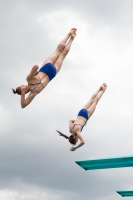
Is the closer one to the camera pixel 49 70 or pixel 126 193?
pixel 49 70

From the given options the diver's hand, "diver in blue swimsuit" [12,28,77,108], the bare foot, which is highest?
the bare foot

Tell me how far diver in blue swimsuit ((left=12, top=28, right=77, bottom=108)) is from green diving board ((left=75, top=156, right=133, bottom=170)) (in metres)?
3.44

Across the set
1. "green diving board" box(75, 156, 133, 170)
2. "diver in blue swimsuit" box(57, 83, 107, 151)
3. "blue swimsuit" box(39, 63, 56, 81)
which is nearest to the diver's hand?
"blue swimsuit" box(39, 63, 56, 81)

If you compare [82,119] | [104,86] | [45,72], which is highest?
[104,86]

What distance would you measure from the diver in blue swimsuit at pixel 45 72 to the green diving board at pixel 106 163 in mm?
3439

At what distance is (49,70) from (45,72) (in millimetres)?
163

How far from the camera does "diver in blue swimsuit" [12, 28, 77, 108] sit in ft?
47.2

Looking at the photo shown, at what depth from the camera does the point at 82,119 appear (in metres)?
18.1

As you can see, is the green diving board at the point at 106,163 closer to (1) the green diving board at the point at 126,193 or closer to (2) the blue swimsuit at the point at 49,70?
(2) the blue swimsuit at the point at 49,70

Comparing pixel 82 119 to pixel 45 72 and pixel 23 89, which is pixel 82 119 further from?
pixel 23 89

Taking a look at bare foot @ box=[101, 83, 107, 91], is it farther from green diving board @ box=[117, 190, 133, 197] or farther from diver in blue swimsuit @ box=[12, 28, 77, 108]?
green diving board @ box=[117, 190, 133, 197]

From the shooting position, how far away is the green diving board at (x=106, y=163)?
51.6 ft

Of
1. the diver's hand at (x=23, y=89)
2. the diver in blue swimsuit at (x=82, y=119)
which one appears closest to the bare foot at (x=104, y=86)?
the diver in blue swimsuit at (x=82, y=119)

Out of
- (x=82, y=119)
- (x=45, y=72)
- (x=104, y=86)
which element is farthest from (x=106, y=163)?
(x=45, y=72)
